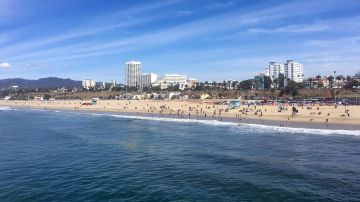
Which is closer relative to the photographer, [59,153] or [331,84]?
[59,153]

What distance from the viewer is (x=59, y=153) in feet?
104

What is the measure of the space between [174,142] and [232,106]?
4908 centimetres

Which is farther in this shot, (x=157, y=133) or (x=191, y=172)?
(x=157, y=133)

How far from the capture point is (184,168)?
25828mm

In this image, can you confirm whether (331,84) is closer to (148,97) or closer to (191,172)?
(148,97)

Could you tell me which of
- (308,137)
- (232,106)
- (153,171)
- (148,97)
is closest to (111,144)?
(153,171)

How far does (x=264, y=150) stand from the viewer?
1275 inches

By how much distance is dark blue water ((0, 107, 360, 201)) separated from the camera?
20.0 metres

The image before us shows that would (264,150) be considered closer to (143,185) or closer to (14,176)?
(143,185)

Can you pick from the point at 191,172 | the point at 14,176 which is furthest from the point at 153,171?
the point at 14,176

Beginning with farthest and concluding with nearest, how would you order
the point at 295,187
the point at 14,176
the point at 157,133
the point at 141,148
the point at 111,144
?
the point at 157,133 → the point at 111,144 → the point at 141,148 → the point at 14,176 → the point at 295,187

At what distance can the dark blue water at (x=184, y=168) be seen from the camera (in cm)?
2003

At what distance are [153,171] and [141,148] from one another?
971 centimetres

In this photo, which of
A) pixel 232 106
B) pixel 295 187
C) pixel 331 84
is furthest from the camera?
pixel 331 84
